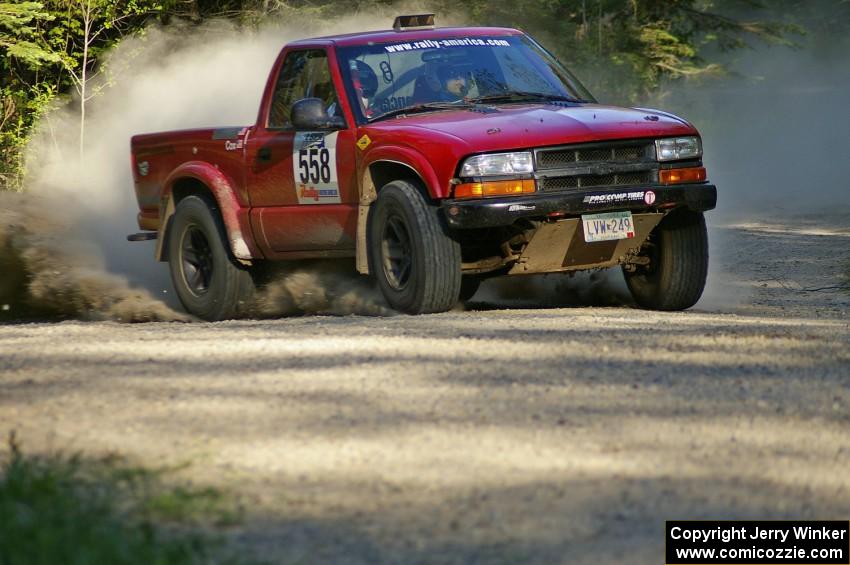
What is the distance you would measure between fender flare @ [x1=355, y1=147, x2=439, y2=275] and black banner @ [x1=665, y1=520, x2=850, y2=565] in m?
4.28

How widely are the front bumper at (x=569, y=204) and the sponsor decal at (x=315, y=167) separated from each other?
1214mm

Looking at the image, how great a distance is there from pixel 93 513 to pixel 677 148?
5.33 meters

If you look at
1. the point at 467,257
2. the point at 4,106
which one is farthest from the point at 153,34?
the point at 467,257

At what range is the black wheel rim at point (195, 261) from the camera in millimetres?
10242

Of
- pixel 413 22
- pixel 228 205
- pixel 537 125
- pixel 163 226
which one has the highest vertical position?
pixel 413 22

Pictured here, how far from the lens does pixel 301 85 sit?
9586 millimetres

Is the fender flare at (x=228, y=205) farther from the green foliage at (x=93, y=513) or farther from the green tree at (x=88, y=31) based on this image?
the green tree at (x=88, y=31)

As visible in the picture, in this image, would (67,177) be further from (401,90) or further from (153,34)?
(401,90)

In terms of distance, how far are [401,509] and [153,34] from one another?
19.9m

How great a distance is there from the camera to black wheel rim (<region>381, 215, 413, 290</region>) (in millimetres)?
8422

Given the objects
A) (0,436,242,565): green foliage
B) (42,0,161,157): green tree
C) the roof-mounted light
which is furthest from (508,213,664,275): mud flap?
(42,0,161,157): green tree

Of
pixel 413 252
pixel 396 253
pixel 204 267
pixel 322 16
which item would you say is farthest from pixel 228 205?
pixel 322 16

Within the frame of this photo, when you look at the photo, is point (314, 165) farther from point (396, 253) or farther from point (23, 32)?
point (23, 32)

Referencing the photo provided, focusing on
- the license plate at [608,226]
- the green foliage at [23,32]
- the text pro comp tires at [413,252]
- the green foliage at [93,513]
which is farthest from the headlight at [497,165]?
the green foliage at [23,32]
